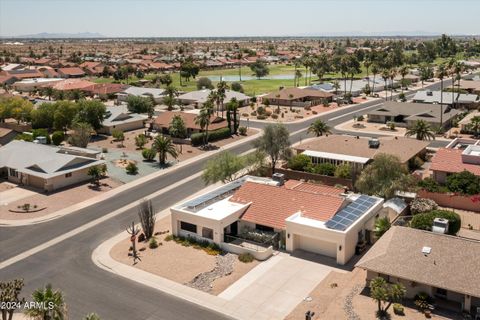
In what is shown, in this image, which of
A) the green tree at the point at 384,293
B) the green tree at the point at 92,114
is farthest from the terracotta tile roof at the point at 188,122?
the green tree at the point at 384,293

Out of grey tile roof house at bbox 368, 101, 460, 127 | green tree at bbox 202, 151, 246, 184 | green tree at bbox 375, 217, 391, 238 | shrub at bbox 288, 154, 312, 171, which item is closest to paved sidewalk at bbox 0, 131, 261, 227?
green tree at bbox 202, 151, 246, 184

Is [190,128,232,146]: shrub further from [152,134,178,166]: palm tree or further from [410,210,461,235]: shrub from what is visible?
[410,210,461,235]: shrub

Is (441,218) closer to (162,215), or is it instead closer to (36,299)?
(162,215)

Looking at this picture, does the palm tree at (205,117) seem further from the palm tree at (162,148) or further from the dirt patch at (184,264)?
the dirt patch at (184,264)

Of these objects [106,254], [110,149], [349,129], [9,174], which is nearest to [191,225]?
[106,254]

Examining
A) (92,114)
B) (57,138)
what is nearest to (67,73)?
(92,114)
